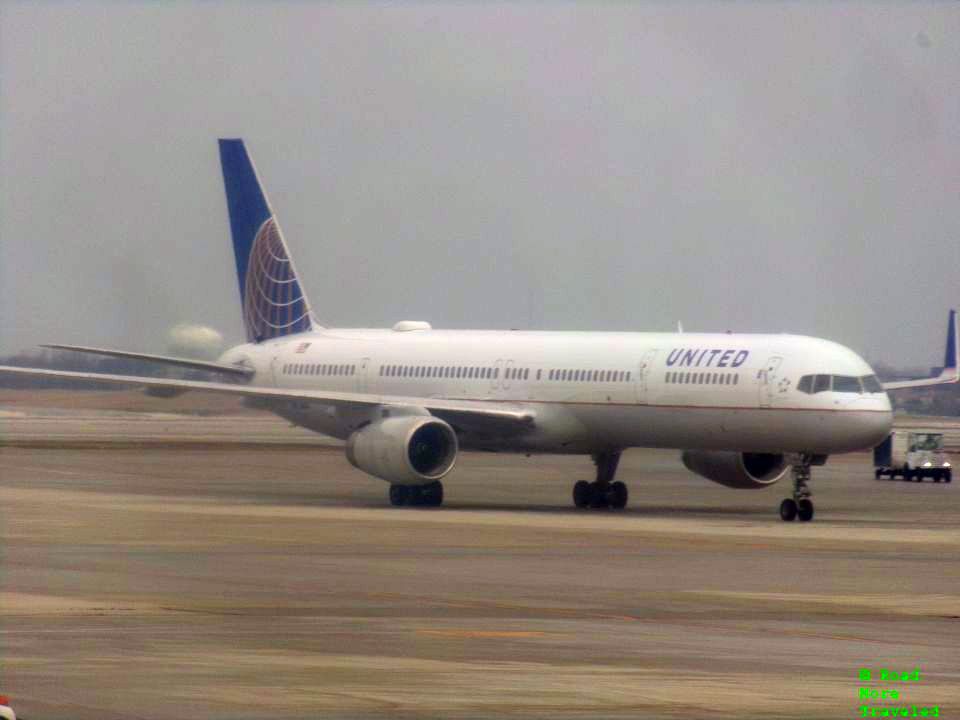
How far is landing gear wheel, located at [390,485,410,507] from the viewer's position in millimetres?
39375

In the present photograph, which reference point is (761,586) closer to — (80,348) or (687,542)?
(687,542)

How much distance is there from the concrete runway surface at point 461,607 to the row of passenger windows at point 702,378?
2543 millimetres

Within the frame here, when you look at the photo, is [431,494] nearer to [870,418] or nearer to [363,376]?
[363,376]

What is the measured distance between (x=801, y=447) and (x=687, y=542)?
7.08 m

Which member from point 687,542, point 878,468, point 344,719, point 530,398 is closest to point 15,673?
point 344,719

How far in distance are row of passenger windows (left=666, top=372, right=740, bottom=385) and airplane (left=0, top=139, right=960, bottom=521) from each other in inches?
1.1

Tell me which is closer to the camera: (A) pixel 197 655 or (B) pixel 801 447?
(A) pixel 197 655

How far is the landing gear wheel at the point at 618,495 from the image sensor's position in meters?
40.4

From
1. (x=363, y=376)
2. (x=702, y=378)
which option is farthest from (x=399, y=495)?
(x=702, y=378)

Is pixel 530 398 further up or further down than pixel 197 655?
further up

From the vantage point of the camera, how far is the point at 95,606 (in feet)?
64.2

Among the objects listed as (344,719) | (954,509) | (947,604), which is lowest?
(344,719)

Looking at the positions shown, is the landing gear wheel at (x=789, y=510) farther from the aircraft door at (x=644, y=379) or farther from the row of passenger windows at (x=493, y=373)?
the row of passenger windows at (x=493, y=373)

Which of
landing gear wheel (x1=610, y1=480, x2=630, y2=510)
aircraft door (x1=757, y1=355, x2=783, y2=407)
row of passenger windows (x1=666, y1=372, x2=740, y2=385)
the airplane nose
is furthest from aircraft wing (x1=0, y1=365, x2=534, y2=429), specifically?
the airplane nose
